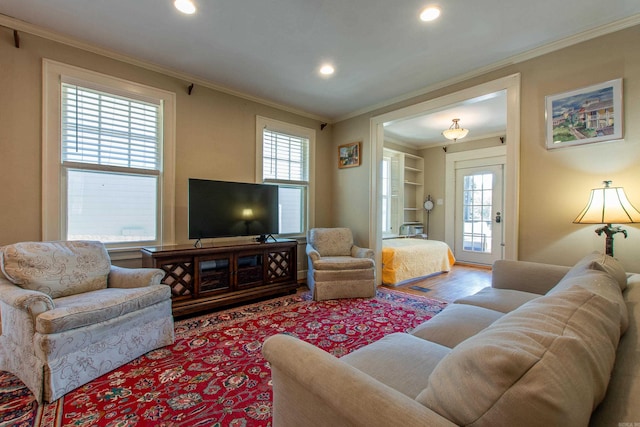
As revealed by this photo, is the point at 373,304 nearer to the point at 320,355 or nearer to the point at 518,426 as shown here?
the point at 320,355

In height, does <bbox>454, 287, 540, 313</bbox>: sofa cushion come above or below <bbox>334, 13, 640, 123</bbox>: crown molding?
below

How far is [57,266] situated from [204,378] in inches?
54.2

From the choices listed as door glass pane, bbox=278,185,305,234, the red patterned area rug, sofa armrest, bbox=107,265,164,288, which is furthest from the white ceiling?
the red patterned area rug

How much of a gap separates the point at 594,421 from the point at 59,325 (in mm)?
2315

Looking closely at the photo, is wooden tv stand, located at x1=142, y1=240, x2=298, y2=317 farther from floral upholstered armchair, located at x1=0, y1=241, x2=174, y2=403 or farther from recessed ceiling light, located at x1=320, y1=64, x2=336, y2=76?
recessed ceiling light, located at x1=320, y1=64, x2=336, y2=76

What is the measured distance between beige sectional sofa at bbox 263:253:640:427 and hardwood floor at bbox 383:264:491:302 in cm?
282

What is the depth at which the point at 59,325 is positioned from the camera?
5.31ft

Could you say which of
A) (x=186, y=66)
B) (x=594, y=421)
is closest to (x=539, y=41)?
(x=594, y=421)

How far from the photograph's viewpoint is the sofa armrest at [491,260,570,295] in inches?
82.4

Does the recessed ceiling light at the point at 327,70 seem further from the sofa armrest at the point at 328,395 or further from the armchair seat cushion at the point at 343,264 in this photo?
the sofa armrest at the point at 328,395

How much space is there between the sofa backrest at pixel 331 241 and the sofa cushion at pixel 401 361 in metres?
2.53

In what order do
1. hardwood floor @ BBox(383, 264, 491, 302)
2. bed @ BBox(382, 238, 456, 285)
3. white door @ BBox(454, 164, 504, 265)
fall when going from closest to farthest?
1. hardwood floor @ BBox(383, 264, 491, 302)
2. bed @ BBox(382, 238, 456, 285)
3. white door @ BBox(454, 164, 504, 265)

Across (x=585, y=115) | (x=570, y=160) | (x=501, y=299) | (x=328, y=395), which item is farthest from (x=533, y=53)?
(x=328, y=395)

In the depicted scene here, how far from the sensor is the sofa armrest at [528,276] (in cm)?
209
